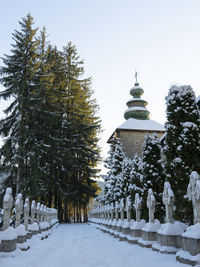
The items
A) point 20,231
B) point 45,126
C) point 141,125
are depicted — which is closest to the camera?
point 20,231

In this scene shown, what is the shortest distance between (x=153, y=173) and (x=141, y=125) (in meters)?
24.6

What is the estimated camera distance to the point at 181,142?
10.2m

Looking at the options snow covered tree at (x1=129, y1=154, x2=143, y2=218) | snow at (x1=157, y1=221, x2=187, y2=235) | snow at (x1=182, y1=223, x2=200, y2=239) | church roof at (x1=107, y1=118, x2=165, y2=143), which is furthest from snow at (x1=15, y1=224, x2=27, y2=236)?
church roof at (x1=107, y1=118, x2=165, y2=143)

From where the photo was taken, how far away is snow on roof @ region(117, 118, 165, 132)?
3703 centimetres

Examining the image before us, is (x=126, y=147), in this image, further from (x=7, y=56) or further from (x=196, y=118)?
(x=196, y=118)

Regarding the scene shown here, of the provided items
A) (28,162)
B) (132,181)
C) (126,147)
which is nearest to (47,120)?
(28,162)

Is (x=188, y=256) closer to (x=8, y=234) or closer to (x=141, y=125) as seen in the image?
(x=8, y=234)

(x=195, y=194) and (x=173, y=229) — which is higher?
(x=195, y=194)

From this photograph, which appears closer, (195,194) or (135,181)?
(195,194)

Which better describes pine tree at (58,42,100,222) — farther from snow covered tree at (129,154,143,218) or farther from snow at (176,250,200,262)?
snow at (176,250,200,262)

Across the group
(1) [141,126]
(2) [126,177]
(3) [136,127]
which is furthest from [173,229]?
(1) [141,126]

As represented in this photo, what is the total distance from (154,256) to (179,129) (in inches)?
199

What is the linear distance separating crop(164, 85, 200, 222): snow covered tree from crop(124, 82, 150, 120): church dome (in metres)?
30.4

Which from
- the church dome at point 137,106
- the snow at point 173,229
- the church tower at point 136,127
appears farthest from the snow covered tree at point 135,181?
the church dome at point 137,106
